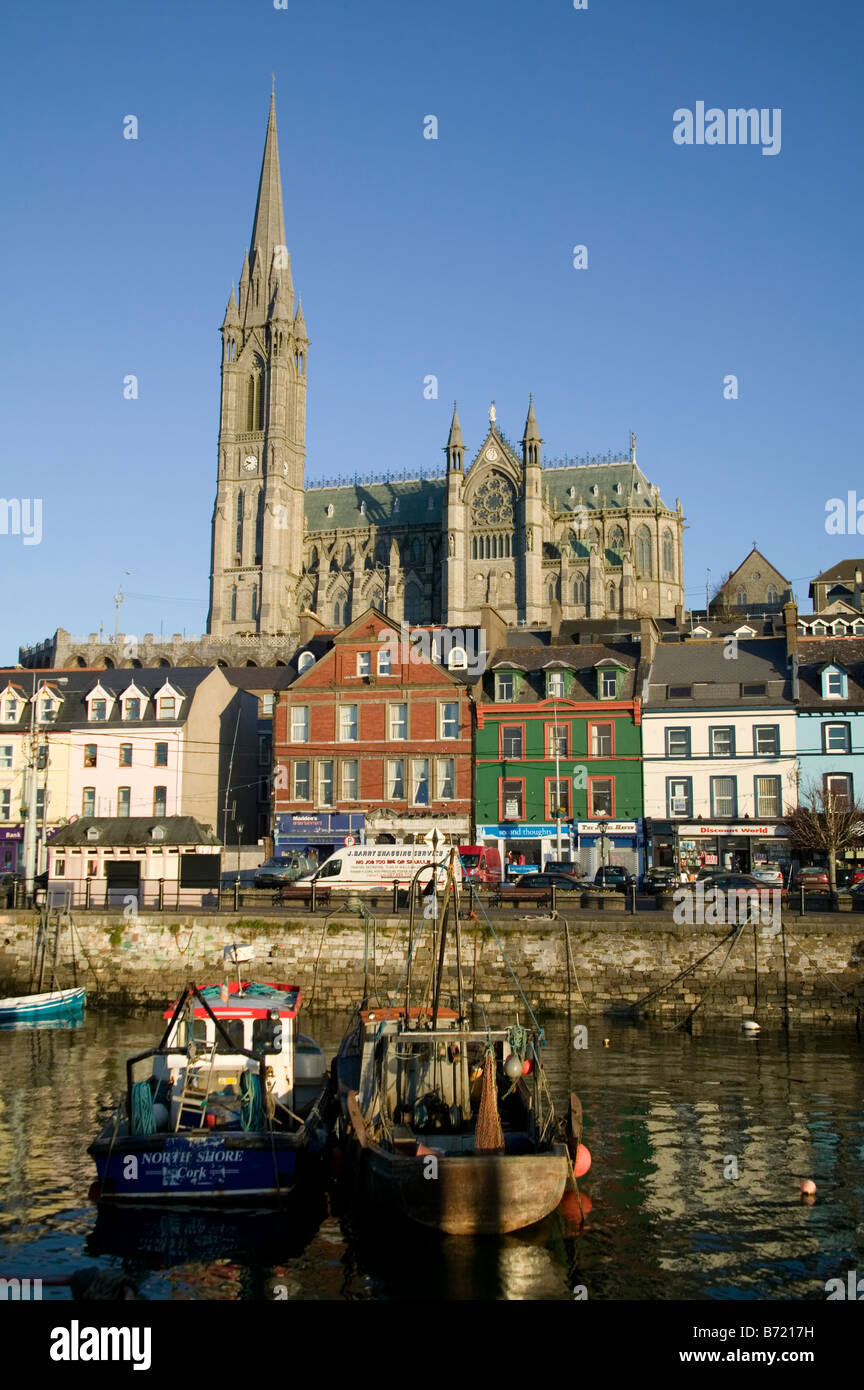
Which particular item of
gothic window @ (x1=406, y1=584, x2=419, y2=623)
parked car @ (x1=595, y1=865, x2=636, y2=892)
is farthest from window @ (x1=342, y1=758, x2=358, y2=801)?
gothic window @ (x1=406, y1=584, x2=419, y2=623)

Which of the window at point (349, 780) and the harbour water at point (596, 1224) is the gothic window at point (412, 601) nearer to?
the window at point (349, 780)

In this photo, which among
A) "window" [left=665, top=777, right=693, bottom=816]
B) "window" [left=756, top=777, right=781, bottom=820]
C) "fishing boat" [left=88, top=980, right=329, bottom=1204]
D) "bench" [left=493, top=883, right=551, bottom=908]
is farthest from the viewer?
"window" [left=665, top=777, right=693, bottom=816]

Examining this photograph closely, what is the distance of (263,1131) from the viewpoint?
19141 millimetres

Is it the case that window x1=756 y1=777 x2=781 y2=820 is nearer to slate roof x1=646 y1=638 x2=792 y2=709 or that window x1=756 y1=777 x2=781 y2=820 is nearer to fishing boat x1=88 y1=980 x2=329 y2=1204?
slate roof x1=646 y1=638 x2=792 y2=709

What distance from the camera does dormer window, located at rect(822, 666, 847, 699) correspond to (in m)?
52.7

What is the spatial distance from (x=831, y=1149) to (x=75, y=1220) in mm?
13714

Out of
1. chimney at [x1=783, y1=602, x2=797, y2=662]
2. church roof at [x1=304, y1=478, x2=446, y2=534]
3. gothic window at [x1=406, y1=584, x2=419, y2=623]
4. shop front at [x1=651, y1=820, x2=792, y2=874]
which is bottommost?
shop front at [x1=651, y1=820, x2=792, y2=874]

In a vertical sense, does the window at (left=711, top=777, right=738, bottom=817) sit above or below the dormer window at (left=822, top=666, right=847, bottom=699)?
below

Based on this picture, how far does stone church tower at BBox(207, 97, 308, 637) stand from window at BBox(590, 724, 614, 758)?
266 feet

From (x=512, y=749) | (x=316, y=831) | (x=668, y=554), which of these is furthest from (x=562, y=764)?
(x=668, y=554)

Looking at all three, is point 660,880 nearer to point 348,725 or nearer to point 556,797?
point 556,797

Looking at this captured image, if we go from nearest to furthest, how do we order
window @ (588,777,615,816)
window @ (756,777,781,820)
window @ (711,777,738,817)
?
window @ (756,777,781,820) → window @ (711,777,738,817) → window @ (588,777,615,816)

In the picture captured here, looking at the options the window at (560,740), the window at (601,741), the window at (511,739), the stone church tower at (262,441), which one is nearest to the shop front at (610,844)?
the window at (601,741)
